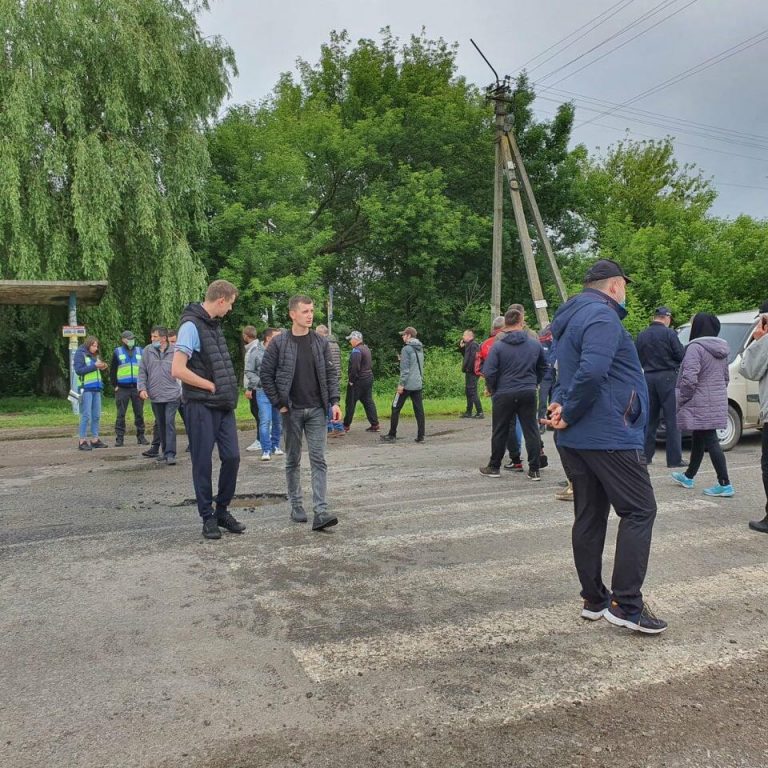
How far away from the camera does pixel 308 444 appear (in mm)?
6113

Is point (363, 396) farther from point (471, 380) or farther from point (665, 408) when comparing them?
point (665, 408)

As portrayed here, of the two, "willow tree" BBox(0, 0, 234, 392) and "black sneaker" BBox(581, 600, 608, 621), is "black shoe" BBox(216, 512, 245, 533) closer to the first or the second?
"black sneaker" BBox(581, 600, 608, 621)

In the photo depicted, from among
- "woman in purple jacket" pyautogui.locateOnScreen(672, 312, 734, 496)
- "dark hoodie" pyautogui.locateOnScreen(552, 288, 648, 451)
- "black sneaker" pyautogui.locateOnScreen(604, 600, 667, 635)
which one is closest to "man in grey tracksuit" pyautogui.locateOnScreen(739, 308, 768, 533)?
"woman in purple jacket" pyautogui.locateOnScreen(672, 312, 734, 496)

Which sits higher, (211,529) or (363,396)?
(363,396)

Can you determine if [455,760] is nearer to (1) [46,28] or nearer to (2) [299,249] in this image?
(1) [46,28]

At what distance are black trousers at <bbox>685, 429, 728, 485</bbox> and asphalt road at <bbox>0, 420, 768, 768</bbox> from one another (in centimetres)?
49

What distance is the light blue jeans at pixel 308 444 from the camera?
6090 millimetres

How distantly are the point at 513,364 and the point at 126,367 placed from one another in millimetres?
7368

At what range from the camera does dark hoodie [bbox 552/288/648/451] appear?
3.76 meters

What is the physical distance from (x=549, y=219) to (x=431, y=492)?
78.8ft

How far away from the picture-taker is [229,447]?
5898 millimetres

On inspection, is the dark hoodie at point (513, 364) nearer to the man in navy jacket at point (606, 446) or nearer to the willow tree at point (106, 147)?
the man in navy jacket at point (606, 446)

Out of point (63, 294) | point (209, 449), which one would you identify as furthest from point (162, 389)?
point (63, 294)

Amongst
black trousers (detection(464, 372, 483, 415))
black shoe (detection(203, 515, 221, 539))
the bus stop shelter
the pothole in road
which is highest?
the bus stop shelter
